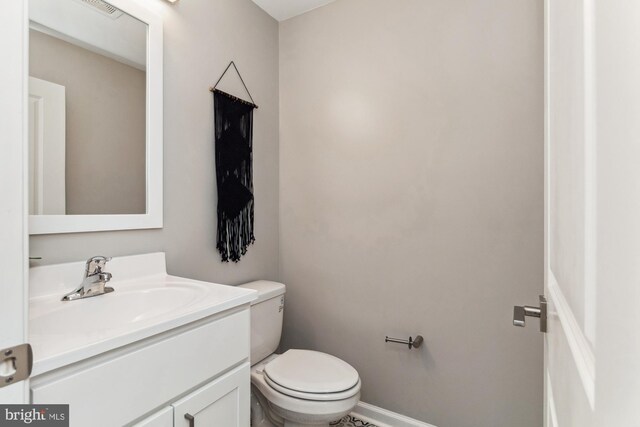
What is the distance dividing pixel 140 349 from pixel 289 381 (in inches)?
31.3

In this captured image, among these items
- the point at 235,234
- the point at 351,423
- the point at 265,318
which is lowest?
the point at 351,423

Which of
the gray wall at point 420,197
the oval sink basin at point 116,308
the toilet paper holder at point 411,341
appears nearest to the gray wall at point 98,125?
the oval sink basin at point 116,308

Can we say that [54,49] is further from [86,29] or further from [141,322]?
[141,322]

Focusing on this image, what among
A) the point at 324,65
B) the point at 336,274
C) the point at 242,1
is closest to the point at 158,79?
the point at 242,1

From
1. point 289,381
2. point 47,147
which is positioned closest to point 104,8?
point 47,147

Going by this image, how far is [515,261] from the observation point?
1421 mm

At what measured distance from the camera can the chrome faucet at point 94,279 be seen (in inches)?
41.8

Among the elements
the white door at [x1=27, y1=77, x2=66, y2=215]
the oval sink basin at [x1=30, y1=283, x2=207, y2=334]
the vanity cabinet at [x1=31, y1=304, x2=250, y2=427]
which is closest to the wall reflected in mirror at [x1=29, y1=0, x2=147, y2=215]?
the white door at [x1=27, y1=77, x2=66, y2=215]

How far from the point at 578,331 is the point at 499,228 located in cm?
117

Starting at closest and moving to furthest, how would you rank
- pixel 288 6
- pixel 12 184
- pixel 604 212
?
pixel 604 212 < pixel 12 184 < pixel 288 6

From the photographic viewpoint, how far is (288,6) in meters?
1.93

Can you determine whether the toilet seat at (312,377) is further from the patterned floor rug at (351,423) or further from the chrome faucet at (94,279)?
the chrome faucet at (94,279)

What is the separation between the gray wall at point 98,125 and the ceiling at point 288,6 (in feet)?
3.27

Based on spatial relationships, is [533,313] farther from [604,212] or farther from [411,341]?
[411,341]
